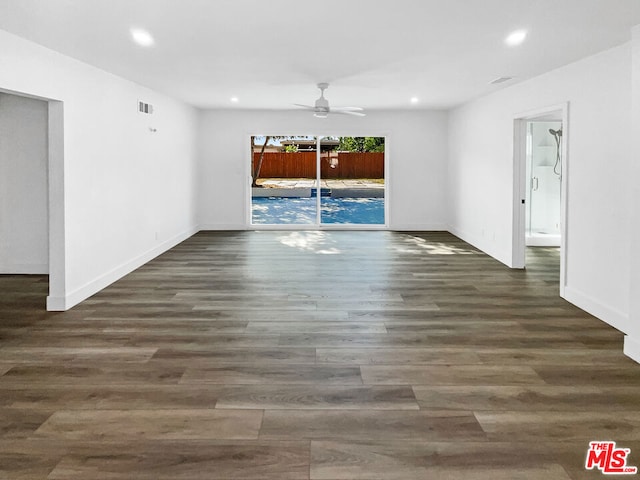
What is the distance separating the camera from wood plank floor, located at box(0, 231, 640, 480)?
2455mm

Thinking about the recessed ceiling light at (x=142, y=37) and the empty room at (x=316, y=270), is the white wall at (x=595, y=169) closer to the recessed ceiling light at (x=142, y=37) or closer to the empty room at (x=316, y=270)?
the empty room at (x=316, y=270)

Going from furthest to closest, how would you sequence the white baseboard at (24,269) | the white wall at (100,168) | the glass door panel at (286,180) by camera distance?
the glass door panel at (286,180), the white baseboard at (24,269), the white wall at (100,168)

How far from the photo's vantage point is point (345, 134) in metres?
10.9

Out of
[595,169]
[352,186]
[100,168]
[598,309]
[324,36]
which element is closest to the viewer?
[324,36]

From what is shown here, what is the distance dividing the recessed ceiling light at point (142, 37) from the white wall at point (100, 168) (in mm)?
836

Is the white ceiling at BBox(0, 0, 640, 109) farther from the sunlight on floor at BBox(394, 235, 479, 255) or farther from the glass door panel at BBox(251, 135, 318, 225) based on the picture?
the glass door panel at BBox(251, 135, 318, 225)

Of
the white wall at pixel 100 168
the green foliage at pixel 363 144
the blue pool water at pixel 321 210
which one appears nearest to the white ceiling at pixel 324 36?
the white wall at pixel 100 168

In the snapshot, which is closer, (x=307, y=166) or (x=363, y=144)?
(x=363, y=144)

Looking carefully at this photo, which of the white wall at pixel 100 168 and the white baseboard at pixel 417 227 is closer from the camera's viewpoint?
the white wall at pixel 100 168

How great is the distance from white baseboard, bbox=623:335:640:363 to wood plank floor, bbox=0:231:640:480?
0.21 feet

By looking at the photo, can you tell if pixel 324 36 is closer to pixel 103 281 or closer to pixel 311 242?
pixel 103 281

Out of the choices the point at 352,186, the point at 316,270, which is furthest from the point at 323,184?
the point at 316,270

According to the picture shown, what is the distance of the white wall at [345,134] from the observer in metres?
10.7

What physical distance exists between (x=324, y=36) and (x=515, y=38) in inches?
59.3
